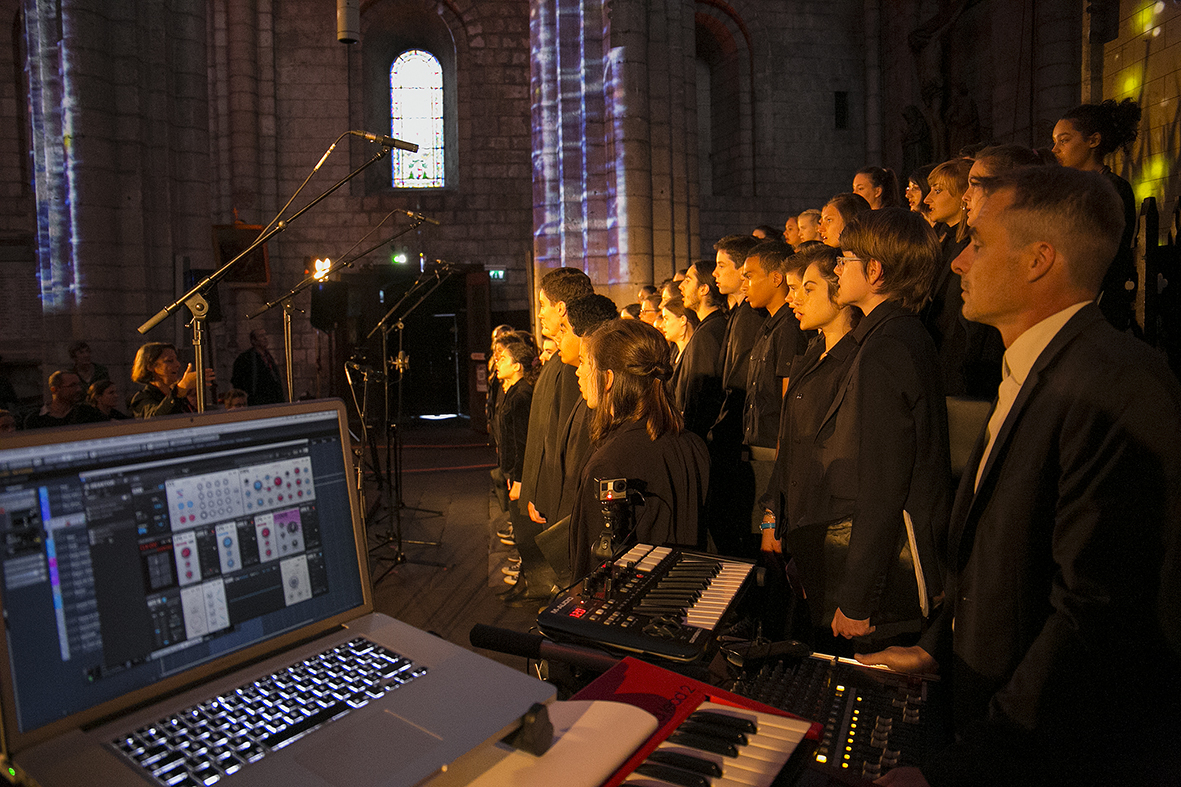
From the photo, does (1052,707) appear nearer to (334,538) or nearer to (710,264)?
(334,538)

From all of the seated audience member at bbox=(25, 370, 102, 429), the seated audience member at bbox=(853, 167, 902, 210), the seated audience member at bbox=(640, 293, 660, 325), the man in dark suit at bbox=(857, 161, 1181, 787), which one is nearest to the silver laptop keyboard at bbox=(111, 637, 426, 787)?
the man in dark suit at bbox=(857, 161, 1181, 787)

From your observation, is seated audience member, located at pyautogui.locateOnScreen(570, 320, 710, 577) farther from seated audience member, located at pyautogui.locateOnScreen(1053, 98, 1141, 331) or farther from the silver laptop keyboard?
seated audience member, located at pyautogui.locateOnScreen(1053, 98, 1141, 331)

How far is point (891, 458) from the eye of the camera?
1.96m

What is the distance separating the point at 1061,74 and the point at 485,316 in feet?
25.2

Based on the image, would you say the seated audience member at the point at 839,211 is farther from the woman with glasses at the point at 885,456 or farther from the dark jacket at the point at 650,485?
the dark jacket at the point at 650,485

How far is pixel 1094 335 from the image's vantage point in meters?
1.24

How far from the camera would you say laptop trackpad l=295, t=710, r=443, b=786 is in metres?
0.85

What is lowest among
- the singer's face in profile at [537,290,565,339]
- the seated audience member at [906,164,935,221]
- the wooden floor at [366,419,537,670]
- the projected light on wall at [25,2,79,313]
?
the wooden floor at [366,419,537,670]

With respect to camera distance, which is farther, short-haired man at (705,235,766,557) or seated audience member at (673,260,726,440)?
seated audience member at (673,260,726,440)

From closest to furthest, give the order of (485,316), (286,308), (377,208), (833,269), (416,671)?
1. (416,671)
2. (833,269)
3. (286,308)
4. (485,316)
5. (377,208)

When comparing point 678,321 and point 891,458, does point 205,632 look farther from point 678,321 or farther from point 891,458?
point 678,321

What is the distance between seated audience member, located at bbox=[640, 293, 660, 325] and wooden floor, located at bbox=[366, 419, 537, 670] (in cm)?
195

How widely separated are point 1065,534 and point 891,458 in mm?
776

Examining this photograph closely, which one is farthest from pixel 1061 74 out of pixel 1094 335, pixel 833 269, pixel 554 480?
pixel 1094 335
